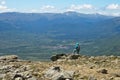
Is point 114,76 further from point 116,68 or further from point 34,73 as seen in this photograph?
point 34,73

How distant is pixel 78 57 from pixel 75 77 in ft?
49.6

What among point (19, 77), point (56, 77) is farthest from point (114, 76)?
point (19, 77)

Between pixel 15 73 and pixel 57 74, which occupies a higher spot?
pixel 57 74

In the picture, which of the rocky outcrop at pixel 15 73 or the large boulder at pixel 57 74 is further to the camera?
the rocky outcrop at pixel 15 73

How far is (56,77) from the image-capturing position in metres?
27.2

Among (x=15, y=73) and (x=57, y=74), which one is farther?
(x=15, y=73)

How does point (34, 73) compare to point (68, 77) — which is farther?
point (34, 73)

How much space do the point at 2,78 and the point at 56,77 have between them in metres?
5.48

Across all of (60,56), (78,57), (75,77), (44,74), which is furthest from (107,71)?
(60,56)

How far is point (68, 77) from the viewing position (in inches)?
1065

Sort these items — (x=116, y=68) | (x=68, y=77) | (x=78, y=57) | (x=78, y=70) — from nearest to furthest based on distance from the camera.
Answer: (x=68, y=77)
(x=78, y=70)
(x=116, y=68)
(x=78, y=57)

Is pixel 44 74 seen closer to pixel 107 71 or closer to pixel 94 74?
pixel 94 74

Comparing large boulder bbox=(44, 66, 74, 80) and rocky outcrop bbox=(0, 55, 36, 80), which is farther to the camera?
rocky outcrop bbox=(0, 55, 36, 80)

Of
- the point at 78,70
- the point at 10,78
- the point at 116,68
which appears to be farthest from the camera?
the point at 116,68
